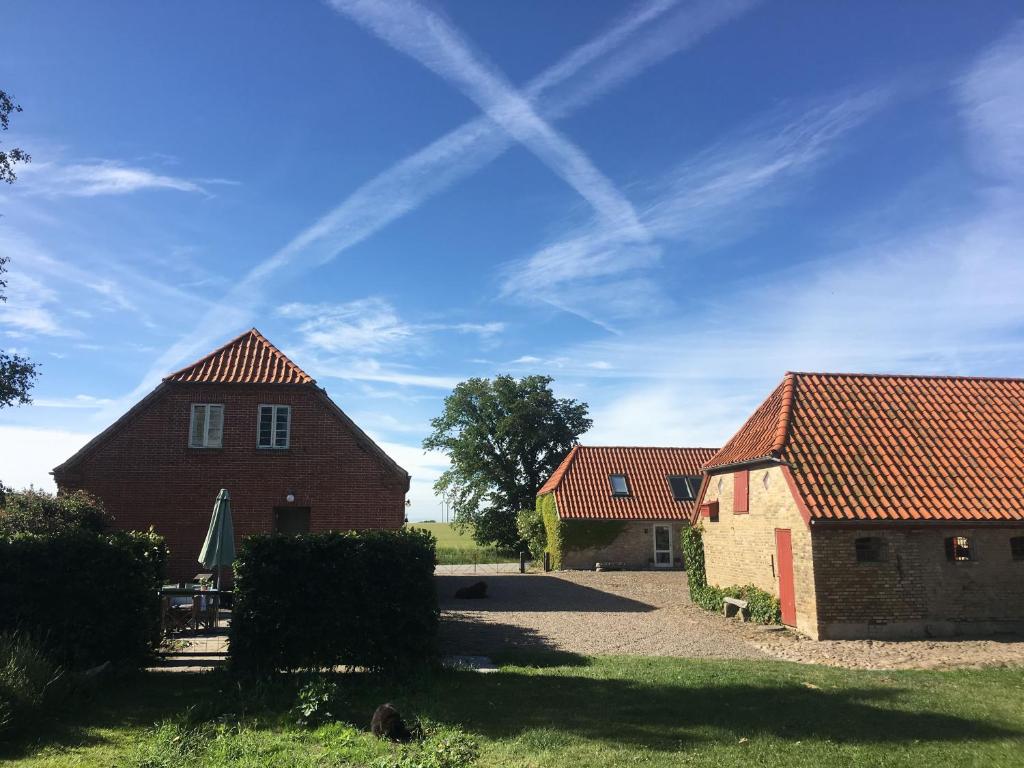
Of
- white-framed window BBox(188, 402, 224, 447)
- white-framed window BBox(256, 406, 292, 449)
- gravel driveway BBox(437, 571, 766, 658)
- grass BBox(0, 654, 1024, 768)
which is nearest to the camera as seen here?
grass BBox(0, 654, 1024, 768)

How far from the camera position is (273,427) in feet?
67.7

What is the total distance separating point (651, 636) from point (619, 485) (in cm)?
2043

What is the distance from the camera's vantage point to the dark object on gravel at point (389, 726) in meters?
7.41

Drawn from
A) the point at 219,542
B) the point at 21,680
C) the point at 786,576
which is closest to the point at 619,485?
the point at 786,576

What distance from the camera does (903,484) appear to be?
16609mm

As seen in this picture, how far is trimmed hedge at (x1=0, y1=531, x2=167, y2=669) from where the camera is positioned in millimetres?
9922

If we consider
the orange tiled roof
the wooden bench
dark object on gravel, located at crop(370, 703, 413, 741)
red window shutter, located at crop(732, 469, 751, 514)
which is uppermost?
the orange tiled roof

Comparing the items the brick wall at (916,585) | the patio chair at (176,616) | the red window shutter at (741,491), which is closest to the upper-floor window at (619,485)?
the red window shutter at (741,491)

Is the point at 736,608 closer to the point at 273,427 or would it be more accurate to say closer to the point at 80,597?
the point at 273,427

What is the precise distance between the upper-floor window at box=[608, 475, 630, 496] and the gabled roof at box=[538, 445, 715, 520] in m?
0.23

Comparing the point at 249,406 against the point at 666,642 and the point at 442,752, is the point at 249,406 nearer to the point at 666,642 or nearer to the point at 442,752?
the point at 666,642

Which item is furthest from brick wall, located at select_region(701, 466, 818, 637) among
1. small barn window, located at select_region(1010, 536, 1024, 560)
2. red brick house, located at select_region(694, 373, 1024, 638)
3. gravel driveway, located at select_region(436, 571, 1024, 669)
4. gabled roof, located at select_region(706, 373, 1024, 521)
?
small barn window, located at select_region(1010, 536, 1024, 560)

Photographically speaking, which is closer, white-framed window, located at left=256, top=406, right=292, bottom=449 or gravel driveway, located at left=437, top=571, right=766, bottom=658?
gravel driveway, located at left=437, top=571, right=766, bottom=658

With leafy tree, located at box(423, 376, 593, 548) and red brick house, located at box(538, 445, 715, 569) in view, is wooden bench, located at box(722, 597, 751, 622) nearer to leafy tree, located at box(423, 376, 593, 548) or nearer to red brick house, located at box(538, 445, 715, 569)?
red brick house, located at box(538, 445, 715, 569)
